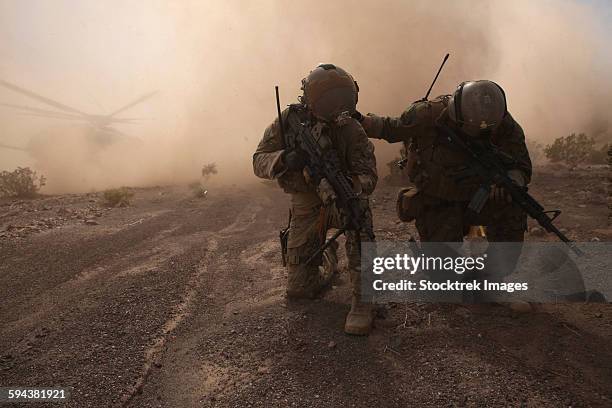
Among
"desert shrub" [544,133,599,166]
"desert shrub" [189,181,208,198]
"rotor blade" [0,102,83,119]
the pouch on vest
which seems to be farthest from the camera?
"rotor blade" [0,102,83,119]

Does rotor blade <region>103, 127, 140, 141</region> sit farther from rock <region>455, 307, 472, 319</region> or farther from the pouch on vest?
rock <region>455, 307, 472, 319</region>

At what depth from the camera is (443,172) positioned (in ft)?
12.1

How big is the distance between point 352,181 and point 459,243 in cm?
116

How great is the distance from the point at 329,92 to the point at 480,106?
114 cm

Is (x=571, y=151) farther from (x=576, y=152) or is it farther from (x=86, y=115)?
(x=86, y=115)

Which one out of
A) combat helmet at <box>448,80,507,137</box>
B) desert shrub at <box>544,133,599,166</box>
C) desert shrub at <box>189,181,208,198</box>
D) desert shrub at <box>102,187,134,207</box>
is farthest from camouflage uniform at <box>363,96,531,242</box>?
desert shrub at <box>544,133,599,166</box>

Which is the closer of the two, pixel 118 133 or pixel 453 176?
pixel 453 176

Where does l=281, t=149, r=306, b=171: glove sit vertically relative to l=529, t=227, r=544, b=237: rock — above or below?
above

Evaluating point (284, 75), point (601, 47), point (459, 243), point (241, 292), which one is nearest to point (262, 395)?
point (241, 292)

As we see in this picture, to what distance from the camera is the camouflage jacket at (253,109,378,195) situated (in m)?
3.50

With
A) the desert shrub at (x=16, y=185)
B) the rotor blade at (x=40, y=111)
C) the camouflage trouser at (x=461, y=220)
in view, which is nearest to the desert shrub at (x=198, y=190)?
the desert shrub at (x=16, y=185)

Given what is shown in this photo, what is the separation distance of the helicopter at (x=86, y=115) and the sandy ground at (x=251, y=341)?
32.6 feet

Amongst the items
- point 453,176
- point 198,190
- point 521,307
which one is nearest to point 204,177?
point 198,190

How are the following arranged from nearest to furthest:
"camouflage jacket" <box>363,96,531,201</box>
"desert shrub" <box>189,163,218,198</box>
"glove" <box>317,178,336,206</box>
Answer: "glove" <box>317,178,336,206</box> < "camouflage jacket" <box>363,96,531,201</box> < "desert shrub" <box>189,163,218,198</box>
